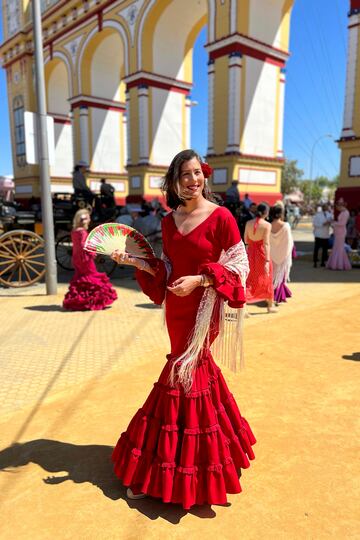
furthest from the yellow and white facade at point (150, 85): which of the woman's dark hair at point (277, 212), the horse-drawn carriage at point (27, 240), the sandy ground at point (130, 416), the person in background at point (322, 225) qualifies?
the sandy ground at point (130, 416)

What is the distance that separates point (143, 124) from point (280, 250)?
1147cm

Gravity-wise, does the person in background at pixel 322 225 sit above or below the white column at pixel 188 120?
below

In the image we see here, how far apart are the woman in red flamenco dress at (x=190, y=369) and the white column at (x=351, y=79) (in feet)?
34.1

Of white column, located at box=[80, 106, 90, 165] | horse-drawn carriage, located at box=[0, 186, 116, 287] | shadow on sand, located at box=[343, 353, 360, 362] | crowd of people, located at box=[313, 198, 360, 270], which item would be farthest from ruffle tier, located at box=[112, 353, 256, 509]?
white column, located at box=[80, 106, 90, 165]

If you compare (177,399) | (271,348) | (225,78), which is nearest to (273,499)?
(177,399)

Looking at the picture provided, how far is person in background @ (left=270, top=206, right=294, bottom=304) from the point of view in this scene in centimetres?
648

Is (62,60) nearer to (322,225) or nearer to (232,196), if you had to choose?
(232,196)

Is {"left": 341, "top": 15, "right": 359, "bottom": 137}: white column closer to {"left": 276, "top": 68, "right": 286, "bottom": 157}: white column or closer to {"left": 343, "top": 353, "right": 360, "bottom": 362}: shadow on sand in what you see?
{"left": 276, "top": 68, "right": 286, "bottom": 157}: white column

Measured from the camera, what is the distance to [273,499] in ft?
7.16

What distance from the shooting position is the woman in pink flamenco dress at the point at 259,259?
18.8 ft

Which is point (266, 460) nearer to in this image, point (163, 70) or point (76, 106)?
point (163, 70)

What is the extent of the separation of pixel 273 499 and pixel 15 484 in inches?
58.3

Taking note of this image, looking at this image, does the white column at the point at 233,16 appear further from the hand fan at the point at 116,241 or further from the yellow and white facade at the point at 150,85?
the hand fan at the point at 116,241

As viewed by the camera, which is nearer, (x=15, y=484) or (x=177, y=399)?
(x=177, y=399)
